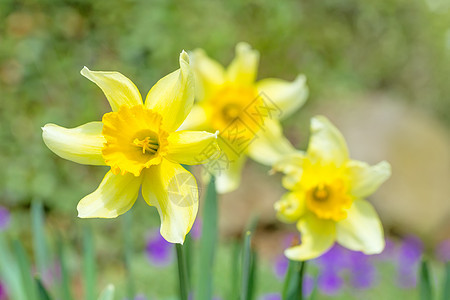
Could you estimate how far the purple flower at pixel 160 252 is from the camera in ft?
7.46

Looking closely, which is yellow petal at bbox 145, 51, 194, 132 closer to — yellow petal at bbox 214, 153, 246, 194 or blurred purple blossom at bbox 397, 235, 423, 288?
yellow petal at bbox 214, 153, 246, 194

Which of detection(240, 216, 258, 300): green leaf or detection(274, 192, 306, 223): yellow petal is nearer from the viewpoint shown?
detection(240, 216, 258, 300): green leaf

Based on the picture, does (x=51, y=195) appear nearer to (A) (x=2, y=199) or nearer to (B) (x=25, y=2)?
(A) (x=2, y=199)

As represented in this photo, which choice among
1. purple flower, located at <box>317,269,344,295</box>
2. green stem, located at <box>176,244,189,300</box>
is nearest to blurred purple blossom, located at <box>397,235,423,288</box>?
purple flower, located at <box>317,269,344,295</box>

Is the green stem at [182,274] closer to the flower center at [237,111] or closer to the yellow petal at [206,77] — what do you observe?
the flower center at [237,111]

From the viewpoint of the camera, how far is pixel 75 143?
68 centimetres

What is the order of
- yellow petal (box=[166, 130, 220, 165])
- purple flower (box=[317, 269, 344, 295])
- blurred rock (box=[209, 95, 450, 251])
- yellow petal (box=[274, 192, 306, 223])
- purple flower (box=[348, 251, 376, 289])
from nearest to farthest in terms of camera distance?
yellow petal (box=[166, 130, 220, 165]), yellow petal (box=[274, 192, 306, 223]), purple flower (box=[317, 269, 344, 295]), purple flower (box=[348, 251, 376, 289]), blurred rock (box=[209, 95, 450, 251])

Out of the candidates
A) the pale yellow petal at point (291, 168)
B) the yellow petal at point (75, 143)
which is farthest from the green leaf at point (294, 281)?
the yellow petal at point (75, 143)

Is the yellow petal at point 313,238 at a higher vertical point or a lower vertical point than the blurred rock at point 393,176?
lower

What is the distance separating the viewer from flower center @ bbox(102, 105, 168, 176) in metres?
0.65

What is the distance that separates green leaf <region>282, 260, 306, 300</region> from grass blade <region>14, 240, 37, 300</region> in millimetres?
524

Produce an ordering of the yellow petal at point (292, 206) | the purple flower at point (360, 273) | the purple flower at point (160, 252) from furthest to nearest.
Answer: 1. the purple flower at point (160, 252)
2. the purple flower at point (360, 273)
3. the yellow petal at point (292, 206)

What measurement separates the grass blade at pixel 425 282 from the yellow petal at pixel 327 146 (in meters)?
0.23

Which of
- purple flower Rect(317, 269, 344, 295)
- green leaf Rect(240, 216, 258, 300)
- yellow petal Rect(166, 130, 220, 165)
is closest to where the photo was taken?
yellow petal Rect(166, 130, 220, 165)
